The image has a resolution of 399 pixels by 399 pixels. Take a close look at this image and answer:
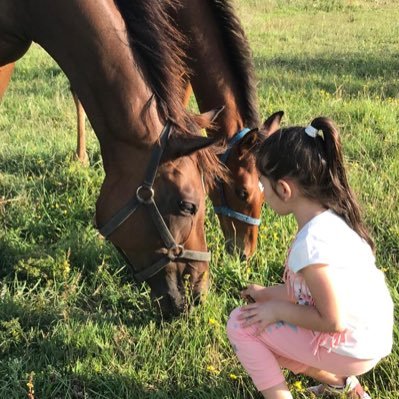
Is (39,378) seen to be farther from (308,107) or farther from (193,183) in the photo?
(308,107)

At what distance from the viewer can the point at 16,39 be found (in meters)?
2.83

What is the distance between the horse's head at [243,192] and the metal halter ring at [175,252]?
794mm

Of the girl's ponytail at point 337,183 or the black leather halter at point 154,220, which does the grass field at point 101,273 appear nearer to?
the black leather halter at point 154,220

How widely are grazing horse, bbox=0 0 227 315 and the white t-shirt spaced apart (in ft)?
2.30

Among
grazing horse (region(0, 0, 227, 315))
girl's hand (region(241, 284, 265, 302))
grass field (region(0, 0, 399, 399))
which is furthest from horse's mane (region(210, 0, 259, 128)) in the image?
girl's hand (region(241, 284, 265, 302))

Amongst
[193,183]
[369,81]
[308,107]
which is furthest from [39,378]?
[369,81]

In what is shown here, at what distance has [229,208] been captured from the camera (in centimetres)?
338

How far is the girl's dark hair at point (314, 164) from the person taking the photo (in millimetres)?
1886

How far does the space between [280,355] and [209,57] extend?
2181mm

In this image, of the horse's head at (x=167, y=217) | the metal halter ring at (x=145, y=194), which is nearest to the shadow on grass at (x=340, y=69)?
the horse's head at (x=167, y=217)

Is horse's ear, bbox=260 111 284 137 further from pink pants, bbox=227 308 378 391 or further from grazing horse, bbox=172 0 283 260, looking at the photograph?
pink pants, bbox=227 308 378 391

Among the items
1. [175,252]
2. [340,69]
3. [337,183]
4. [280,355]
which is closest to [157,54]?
[175,252]

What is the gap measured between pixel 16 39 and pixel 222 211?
1.54 metres

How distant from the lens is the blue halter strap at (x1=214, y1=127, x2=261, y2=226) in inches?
131
